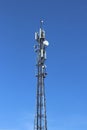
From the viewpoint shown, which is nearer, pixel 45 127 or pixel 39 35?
pixel 45 127

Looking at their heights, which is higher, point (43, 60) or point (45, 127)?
point (43, 60)

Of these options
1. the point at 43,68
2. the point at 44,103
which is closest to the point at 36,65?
the point at 43,68

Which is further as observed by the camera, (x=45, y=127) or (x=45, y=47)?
(x=45, y=47)

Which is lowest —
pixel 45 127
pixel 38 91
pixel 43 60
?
pixel 45 127

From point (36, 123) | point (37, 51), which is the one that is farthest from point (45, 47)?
point (36, 123)

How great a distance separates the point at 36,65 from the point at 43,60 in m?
1.65

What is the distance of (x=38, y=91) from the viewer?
99750 millimetres

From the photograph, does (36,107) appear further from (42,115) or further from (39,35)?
(39,35)

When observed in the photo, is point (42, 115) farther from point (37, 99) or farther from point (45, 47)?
point (45, 47)

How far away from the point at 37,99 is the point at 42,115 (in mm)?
3155

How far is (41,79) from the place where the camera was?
100m

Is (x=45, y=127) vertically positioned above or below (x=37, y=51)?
below

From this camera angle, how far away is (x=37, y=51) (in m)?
103

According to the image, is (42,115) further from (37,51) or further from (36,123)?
(37,51)
